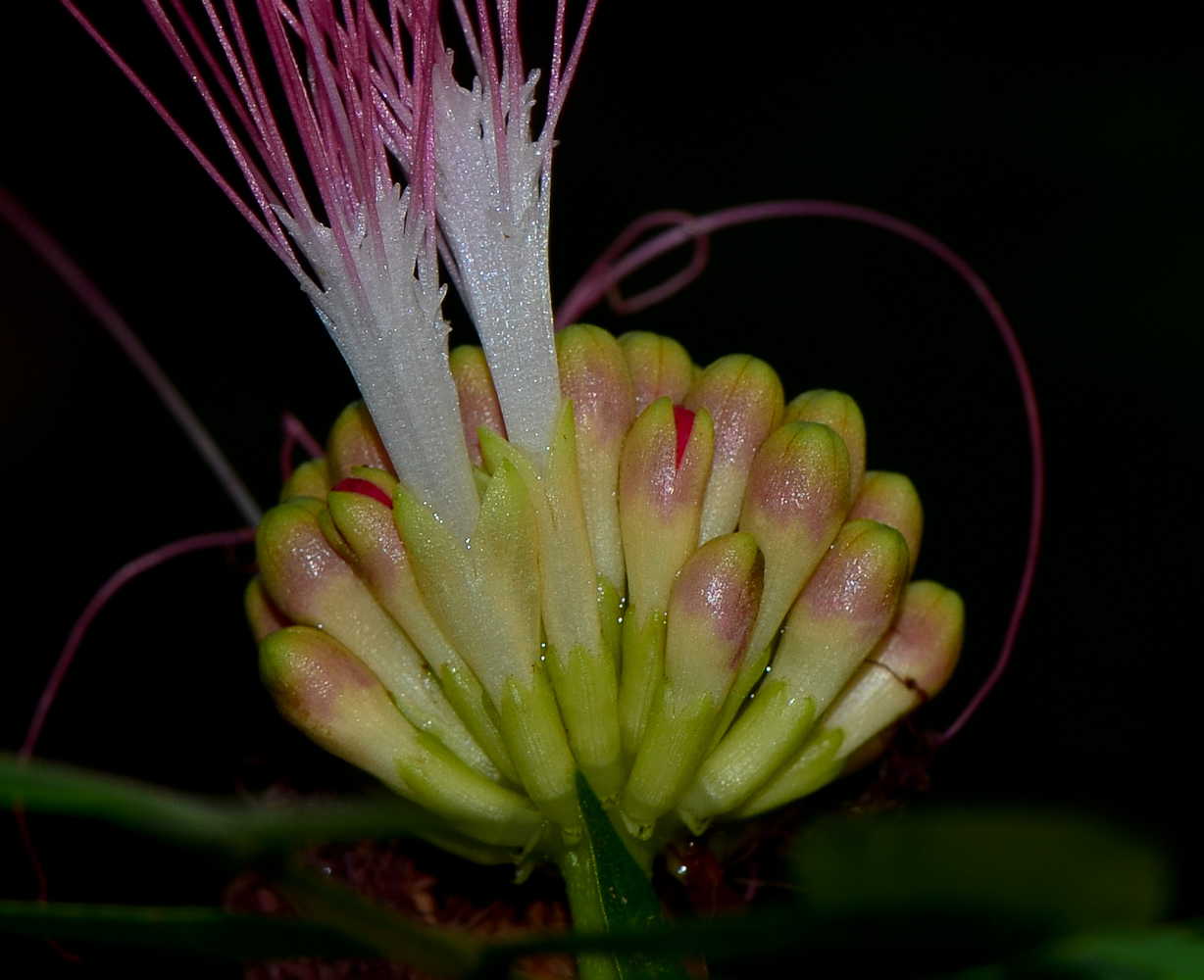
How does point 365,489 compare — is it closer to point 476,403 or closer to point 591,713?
point 476,403

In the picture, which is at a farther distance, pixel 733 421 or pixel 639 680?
pixel 733 421

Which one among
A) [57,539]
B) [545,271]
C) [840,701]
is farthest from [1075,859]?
[57,539]

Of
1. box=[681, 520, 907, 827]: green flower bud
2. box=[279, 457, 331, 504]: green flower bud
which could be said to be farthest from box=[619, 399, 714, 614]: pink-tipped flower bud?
box=[279, 457, 331, 504]: green flower bud

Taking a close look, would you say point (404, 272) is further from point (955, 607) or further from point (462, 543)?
point (955, 607)

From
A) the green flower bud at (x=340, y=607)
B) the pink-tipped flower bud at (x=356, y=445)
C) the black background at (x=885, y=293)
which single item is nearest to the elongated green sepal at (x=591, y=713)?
the green flower bud at (x=340, y=607)

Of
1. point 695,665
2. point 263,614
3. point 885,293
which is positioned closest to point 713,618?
point 695,665

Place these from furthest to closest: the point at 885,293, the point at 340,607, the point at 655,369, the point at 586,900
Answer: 1. the point at 885,293
2. the point at 655,369
3. the point at 340,607
4. the point at 586,900

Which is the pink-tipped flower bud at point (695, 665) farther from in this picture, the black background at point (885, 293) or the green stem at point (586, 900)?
the black background at point (885, 293)
